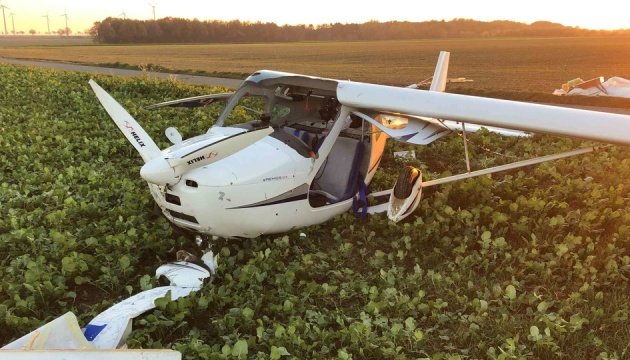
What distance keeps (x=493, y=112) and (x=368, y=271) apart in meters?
2.22

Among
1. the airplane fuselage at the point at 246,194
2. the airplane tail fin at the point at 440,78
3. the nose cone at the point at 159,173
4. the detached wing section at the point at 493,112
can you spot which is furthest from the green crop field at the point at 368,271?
the airplane tail fin at the point at 440,78

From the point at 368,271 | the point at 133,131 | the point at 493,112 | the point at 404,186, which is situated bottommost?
the point at 368,271

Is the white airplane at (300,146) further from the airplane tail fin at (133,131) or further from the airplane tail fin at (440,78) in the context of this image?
the airplane tail fin at (440,78)

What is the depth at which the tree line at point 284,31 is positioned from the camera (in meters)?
102

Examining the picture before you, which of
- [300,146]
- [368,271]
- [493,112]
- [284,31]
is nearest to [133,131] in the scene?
[300,146]

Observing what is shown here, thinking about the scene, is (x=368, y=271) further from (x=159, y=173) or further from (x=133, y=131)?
(x=133, y=131)

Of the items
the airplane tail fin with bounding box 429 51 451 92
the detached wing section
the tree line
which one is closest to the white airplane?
the detached wing section

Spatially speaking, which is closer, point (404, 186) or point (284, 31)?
point (404, 186)

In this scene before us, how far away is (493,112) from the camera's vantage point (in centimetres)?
570

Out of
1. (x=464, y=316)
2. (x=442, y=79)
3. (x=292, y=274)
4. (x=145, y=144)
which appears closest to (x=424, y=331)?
(x=464, y=316)

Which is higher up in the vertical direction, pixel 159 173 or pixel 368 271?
pixel 159 173

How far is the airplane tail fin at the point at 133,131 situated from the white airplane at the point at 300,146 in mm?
12

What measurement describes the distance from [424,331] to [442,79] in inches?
274

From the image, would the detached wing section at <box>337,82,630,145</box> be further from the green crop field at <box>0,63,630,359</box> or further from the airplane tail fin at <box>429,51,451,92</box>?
the airplane tail fin at <box>429,51,451,92</box>
